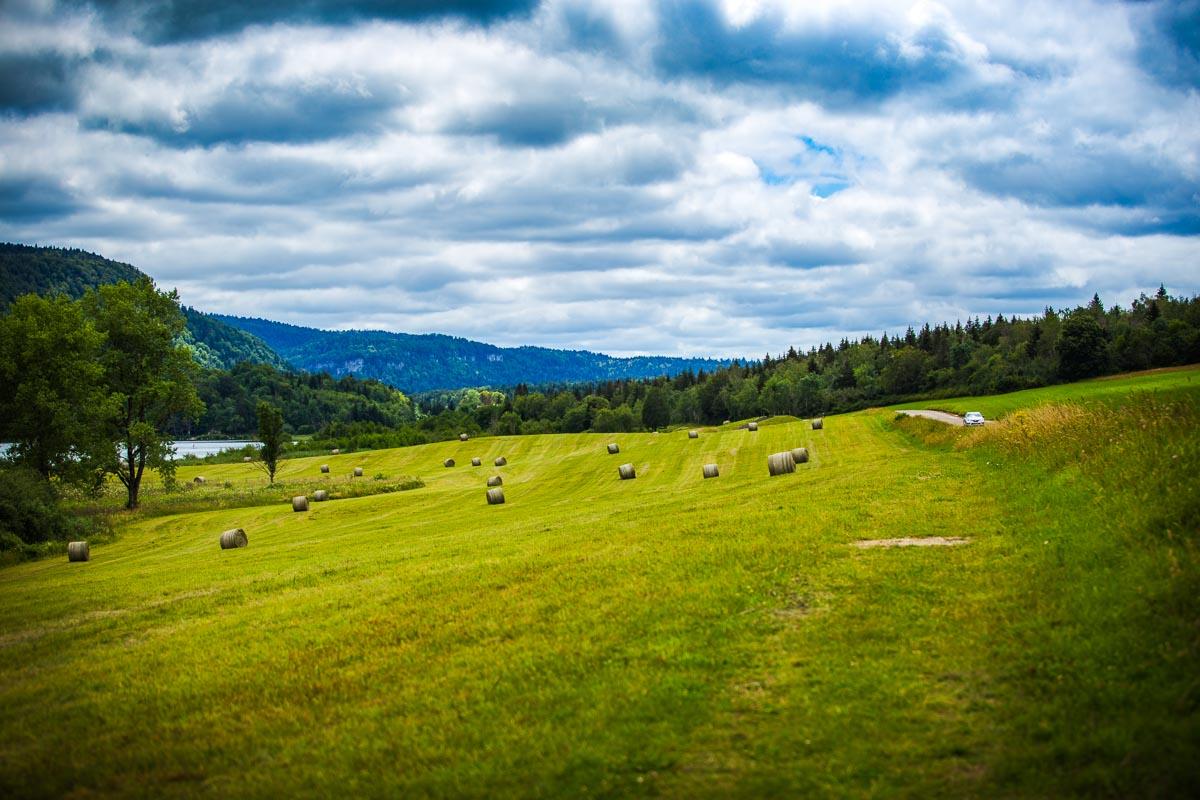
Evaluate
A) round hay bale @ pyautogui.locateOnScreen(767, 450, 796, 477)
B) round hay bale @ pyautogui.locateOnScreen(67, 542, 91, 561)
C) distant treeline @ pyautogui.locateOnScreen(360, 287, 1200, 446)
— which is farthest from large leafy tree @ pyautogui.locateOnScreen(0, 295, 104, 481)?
distant treeline @ pyautogui.locateOnScreen(360, 287, 1200, 446)

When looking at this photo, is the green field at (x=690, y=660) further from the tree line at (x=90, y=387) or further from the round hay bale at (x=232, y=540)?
the tree line at (x=90, y=387)

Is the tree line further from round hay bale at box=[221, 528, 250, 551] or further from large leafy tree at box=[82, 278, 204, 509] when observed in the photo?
round hay bale at box=[221, 528, 250, 551]

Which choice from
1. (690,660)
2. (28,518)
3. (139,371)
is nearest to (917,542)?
(690,660)

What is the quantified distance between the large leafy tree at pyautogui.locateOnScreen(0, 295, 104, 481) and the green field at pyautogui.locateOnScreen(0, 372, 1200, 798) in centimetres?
3755

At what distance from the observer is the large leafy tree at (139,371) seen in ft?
200

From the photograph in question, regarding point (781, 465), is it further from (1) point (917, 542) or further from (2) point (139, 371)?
(2) point (139, 371)

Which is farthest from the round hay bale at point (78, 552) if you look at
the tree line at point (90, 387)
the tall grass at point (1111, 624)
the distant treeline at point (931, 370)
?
the distant treeline at point (931, 370)

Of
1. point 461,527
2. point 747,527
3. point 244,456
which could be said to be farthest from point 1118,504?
point 244,456

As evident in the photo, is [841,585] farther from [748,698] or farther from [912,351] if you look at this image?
[912,351]

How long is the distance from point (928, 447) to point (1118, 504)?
111 ft

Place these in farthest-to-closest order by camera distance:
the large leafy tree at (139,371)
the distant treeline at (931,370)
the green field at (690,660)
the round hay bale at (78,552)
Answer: the distant treeline at (931,370) → the large leafy tree at (139,371) → the round hay bale at (78,552) → the green field at (690,660)

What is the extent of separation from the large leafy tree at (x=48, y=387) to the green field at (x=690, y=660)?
123 ft

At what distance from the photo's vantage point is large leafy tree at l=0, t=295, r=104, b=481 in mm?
51500

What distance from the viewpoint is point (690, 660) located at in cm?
1026
